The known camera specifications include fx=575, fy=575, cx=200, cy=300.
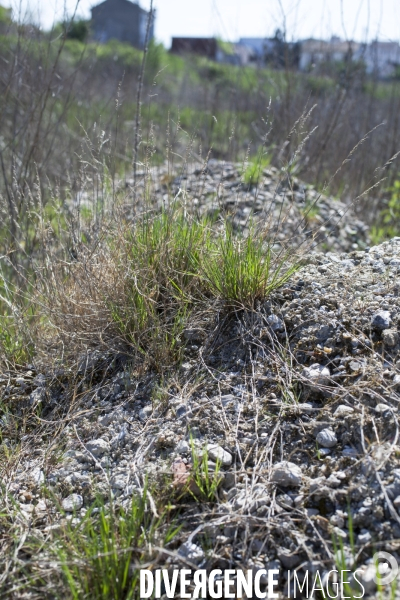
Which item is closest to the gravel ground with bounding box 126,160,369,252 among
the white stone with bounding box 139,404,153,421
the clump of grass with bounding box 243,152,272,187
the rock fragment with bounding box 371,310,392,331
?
the clump of grass with bounding box 243,152,272,187

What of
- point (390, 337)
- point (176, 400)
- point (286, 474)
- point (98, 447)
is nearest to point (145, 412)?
point (176, 400)

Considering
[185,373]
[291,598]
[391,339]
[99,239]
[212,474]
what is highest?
[99,239]

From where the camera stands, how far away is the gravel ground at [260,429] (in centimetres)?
180

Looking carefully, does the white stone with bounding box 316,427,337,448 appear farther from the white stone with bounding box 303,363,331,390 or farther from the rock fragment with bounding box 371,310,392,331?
the rock fragment with bounding box 371,310,392,331

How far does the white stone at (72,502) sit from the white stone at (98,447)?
201 mm

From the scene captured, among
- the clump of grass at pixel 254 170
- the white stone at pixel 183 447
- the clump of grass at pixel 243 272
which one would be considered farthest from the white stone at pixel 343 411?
the clump of grass at pixel 254 170

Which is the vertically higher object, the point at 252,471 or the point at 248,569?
the point at 252,471

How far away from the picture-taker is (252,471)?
200 centimetres

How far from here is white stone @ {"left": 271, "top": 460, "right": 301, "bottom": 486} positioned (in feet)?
6.35

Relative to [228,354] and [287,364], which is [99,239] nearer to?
[228,354]

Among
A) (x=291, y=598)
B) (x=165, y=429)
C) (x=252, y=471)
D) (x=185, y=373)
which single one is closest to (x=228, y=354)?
(x=185, y=373)

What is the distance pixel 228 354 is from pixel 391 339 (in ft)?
2.26

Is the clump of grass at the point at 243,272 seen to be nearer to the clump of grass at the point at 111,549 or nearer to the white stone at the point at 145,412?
the white stone at the point at 145,412

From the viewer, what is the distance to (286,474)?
6.39 feet
